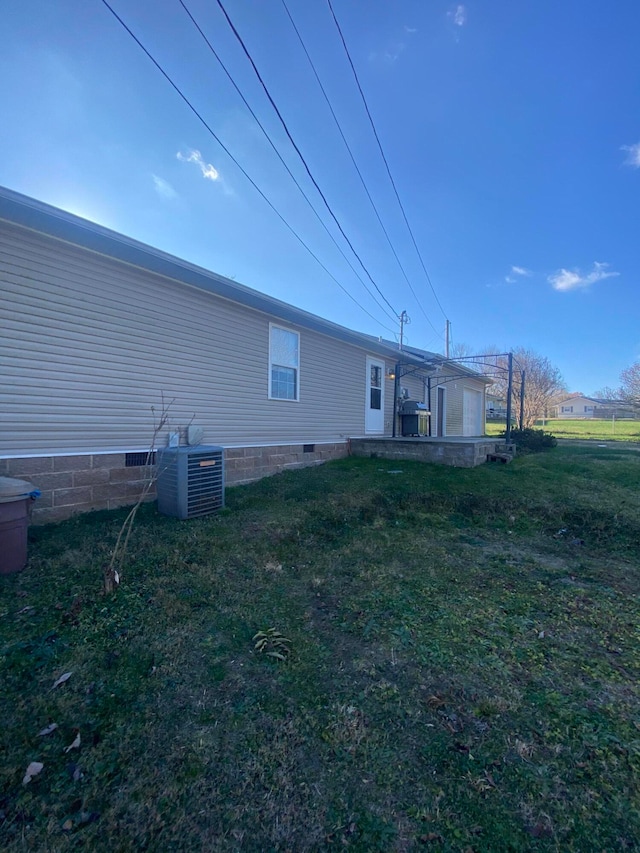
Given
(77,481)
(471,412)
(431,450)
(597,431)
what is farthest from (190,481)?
(597,431)

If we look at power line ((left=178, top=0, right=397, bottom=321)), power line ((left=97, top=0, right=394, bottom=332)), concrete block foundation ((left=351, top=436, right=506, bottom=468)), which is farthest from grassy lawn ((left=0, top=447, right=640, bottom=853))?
power line ((left=178, top=0, right=397, bottom=321))

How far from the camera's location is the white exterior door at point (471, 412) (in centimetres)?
1619

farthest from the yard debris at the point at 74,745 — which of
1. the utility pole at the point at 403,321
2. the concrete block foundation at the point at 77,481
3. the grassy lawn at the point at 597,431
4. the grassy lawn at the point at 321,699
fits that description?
the grassy lawn at the point at 597,431

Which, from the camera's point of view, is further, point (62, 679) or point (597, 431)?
point (597, 431)

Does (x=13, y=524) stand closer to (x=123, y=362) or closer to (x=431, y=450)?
(x=123, y=362)

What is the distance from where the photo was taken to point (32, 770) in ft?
4.82

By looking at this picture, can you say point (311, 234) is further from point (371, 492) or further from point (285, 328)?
point (371, 492)

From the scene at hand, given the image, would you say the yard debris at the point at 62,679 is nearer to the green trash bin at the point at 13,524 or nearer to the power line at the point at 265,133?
the green trash bin at the point at 13,524

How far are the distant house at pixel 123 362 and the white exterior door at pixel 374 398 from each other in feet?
7.22

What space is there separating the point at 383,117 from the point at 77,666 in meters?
10.2

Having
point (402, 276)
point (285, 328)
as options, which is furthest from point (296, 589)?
point (402, 276)

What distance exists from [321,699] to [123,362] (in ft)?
15.3

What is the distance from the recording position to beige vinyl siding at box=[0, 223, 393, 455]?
414 cm

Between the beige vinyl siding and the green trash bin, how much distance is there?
4.58 feet
